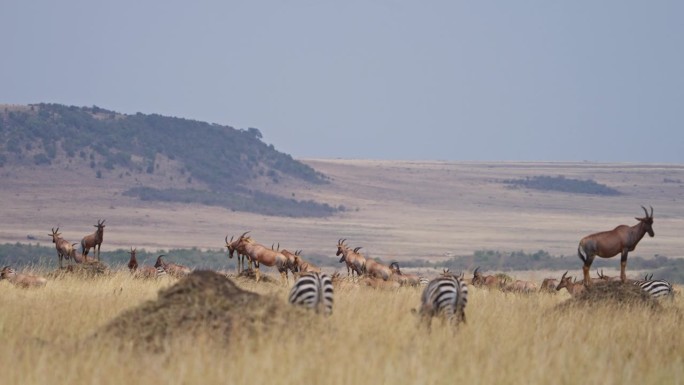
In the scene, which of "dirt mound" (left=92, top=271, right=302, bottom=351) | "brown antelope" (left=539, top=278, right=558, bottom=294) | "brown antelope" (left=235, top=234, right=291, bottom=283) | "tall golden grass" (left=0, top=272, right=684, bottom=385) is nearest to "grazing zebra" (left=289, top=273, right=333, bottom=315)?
"tall golden grass" (left=0, top=272, right=684, bottom=385)

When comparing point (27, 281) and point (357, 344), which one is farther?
point (27, 281)

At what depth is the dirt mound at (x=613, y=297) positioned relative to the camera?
1697 centimetres

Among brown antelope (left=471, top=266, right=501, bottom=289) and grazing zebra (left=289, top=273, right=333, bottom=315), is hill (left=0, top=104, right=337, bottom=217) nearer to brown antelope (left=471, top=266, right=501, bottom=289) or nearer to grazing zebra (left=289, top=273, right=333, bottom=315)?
brown antelope (left=471, top=266, right=501, bottom=289)

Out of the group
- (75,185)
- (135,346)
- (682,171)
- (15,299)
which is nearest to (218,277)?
(135,346)

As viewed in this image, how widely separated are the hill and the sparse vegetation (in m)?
21.1

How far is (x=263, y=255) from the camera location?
1019 inches

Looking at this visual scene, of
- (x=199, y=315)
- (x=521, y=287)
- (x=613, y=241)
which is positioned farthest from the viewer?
(x=521, y=287)

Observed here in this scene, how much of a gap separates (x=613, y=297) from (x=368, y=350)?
676cm

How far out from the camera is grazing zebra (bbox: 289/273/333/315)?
521 inches

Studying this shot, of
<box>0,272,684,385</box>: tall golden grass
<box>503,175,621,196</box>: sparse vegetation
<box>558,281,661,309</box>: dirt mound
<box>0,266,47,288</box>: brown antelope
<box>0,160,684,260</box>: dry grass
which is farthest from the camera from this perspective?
<box>503,175,621,196</box>: sparse vegetation

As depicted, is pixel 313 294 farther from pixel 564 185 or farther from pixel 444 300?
pixel 564 185

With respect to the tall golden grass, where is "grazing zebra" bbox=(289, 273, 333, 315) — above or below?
above

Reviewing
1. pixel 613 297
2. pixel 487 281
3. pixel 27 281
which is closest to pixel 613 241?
pixel 613 297

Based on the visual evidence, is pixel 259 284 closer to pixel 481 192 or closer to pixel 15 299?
pixel 15 299
